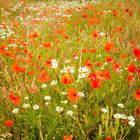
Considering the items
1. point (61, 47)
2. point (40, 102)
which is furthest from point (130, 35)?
point (40, 102)

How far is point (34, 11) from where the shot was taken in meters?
7.79

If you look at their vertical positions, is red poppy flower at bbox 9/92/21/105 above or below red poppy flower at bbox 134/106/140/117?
above

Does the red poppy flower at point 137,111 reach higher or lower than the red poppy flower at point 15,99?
lower

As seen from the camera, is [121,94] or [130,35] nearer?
[121,94]

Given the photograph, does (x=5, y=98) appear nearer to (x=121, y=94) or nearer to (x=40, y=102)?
(x=40, y=102)

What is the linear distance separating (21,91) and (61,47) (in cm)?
115

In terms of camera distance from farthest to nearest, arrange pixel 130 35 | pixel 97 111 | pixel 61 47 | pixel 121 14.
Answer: pixel 121 14 < pixel 130 35 < pixel 61 47 < pixel 97 111

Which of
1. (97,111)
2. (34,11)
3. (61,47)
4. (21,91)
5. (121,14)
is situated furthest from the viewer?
(34,11)

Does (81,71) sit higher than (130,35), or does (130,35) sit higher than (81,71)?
(81,71)

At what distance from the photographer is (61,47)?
11.8 feet

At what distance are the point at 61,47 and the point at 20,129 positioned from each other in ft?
4.52

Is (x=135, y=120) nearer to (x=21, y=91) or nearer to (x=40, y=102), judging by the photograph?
(x=40, y=102)

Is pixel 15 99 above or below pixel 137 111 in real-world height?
above

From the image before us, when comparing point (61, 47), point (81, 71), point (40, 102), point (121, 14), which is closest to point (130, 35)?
point (121, 14)
